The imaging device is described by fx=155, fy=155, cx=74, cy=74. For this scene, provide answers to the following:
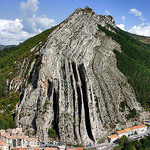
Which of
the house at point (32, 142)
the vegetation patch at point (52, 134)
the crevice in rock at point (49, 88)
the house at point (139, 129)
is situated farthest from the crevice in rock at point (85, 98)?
the house at point (139, 129)

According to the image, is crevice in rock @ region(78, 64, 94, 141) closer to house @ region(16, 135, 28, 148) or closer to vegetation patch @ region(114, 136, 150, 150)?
vegetation patch @ region(114, 136, 150, 150)

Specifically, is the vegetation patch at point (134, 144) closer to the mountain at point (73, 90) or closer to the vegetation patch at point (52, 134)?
the mountain at point (73, 90)

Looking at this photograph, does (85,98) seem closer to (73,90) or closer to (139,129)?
Answer: (73,90)

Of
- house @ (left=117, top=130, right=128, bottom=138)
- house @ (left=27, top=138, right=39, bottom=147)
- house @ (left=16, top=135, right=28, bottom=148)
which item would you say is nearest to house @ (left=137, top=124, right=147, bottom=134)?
house @ (left=117, top=130, right=128, bottom=138)

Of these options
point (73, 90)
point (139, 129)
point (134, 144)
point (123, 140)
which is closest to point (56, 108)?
point (73, 90)

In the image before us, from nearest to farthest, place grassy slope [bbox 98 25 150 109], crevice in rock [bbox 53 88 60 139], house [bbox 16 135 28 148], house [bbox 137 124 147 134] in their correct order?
1. house [bbox 16 135 28 148]
2. crevice in rock [bbox 53 88 60 139]
3. house [bbox 137 124 147 134]
4. grassy slope [bbox 98 25 150 109]

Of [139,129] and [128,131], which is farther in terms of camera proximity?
[139,129]

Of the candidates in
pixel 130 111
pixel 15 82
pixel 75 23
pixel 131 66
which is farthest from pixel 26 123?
pixel 131 66
